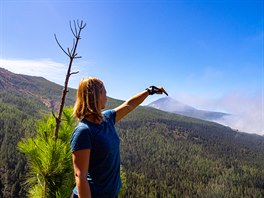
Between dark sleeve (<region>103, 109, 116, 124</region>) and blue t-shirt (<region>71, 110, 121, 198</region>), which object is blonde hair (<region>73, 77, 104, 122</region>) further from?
dark sleeve (<region>103, 109, 116, 124</region>)

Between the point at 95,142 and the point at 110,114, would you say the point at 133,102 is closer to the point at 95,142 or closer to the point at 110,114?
Result: the point at 110,114

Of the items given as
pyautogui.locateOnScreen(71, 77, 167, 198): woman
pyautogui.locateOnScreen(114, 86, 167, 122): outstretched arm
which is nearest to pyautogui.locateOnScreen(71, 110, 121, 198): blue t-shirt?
pyautogui.locateOnScreen(71, 77, 167, 198): woman

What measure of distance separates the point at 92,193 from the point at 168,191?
13948 centimetres

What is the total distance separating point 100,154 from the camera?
2.80 metres

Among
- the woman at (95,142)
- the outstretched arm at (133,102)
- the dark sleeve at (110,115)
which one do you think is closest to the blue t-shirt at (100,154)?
the woman at (95,142)

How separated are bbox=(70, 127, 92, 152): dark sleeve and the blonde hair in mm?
187

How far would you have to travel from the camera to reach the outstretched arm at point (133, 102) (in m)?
3.71

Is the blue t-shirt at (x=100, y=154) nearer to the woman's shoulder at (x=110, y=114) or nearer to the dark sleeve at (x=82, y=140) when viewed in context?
the dark sleeve at (x=82, y=140)

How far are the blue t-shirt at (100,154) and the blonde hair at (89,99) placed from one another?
0.09 metres

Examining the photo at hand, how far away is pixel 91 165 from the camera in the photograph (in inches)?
112

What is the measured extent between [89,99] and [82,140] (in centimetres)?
40

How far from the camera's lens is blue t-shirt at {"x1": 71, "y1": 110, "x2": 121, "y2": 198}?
8.94 ft

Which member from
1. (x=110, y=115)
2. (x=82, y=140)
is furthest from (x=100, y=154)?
(x=110, y=115)

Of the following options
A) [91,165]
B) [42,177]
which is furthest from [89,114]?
[42,177]
